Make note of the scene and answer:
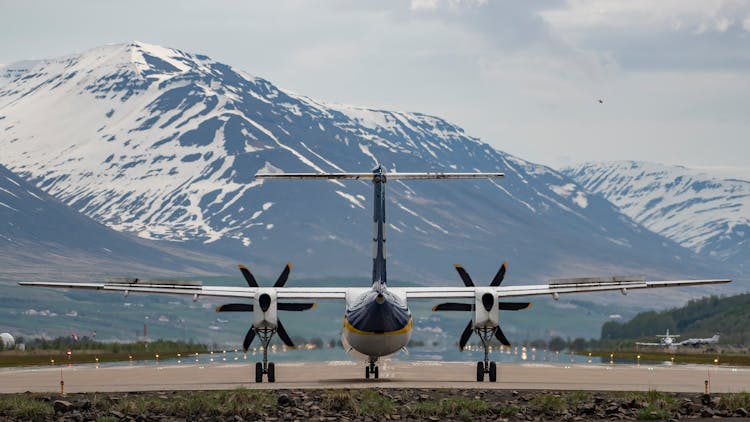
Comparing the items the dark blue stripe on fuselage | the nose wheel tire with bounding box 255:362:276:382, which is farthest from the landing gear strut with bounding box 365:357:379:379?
the dark blue stripe on fuselage

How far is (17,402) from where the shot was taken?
5112 cm

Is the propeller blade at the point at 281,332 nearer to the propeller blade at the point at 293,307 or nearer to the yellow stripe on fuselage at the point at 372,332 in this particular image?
the propeller blade at the point at 293,307

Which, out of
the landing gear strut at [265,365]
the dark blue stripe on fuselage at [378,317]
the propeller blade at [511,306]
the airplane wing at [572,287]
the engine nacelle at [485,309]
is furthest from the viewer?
the propeller blade at [511,306]

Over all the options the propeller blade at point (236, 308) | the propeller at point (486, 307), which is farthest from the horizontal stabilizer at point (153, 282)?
the propeller at point (486, 307)

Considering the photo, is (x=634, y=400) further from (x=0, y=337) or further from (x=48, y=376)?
(x=0, y=337)

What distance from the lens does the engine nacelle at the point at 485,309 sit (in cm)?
6962

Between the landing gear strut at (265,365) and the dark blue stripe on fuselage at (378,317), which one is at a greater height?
the dark blue stripe on fuselage at (378,317)

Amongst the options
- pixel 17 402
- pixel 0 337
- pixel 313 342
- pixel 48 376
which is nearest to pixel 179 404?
pixel 17 402

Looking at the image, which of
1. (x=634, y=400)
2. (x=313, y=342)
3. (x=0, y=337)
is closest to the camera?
(x=634, y=400)

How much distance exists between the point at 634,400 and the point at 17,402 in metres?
22.2

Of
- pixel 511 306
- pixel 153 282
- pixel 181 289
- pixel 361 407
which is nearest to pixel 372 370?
pixel 511 306

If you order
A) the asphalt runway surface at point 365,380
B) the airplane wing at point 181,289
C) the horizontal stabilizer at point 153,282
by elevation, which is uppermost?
the horizontal stabilizer at point 153,282

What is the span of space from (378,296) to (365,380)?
32.2 ft

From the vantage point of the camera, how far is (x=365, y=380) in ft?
236
